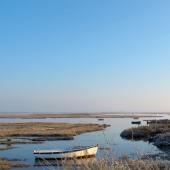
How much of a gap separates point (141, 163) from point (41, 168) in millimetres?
22699

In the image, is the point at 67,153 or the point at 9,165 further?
the point at 67,153

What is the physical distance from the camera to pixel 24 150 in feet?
140

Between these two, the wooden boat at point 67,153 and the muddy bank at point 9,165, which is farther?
the wooden boat at point 67,153

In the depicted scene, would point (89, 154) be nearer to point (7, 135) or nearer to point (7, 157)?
point (7, 157)

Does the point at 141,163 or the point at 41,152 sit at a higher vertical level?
the point at 141,163

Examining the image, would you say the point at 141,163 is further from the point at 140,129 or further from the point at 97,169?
the point at 140,129

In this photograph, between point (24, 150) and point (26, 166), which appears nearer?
point (26, 166)

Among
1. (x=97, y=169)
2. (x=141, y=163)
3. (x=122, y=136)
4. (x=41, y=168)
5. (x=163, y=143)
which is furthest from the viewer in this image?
(x=122, y=136)

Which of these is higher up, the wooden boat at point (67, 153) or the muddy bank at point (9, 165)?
the wooden boat at point (67, 153)

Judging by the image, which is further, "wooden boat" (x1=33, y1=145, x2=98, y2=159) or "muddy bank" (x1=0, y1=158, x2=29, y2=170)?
"wooden boat" (x1=33, y1=145, x2=98, y2=159)

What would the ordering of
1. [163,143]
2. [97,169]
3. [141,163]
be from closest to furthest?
1. [97,169]
2. [141,163]
3. [163,143]

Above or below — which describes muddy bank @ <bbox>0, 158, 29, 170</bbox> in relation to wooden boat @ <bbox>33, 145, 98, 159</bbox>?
below

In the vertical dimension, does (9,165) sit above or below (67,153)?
below

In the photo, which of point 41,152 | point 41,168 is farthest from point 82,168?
point 41,152
